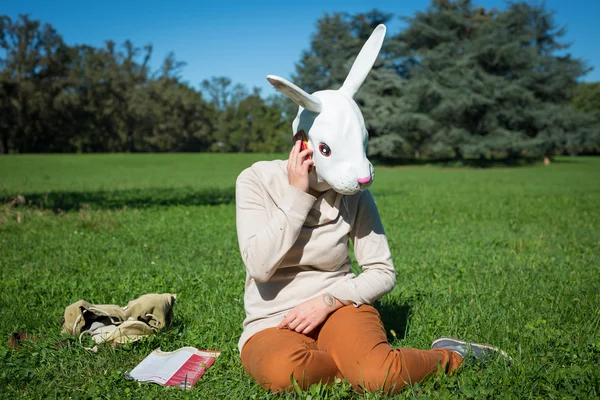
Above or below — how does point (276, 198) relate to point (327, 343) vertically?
above

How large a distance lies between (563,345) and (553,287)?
1674 millimetres

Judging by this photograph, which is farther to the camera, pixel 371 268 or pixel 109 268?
pixel 109 268

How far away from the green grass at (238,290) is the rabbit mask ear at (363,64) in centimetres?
170

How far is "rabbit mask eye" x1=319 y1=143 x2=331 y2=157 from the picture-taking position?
2758 millimetres

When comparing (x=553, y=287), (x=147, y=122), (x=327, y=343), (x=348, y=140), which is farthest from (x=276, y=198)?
(x=147, y=122)

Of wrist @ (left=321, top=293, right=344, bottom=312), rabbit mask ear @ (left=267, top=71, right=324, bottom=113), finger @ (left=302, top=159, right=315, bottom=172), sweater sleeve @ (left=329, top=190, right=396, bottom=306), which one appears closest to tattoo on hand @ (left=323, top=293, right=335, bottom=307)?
wrist @ (left=321, top=293, right=344, bottom=312)

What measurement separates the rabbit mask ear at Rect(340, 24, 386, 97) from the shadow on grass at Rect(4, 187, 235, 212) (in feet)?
27.2

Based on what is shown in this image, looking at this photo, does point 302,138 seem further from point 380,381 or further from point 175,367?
point 175,367

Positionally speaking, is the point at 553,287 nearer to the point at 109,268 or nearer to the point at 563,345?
the point at 563,345

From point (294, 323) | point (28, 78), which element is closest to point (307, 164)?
point (294, 323)

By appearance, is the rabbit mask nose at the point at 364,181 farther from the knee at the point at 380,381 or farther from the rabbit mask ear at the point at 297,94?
the knee at the point at 380,381

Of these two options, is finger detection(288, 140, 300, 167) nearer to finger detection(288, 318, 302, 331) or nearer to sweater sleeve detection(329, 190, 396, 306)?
sweater sleeve detection(329, 190, 396, 306)

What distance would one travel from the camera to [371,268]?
10.5 feet

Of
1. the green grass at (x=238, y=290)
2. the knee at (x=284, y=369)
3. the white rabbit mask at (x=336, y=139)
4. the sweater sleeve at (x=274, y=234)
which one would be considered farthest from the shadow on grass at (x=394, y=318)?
the white rabbit mask at (x=336, y=139)
